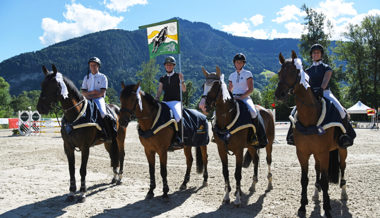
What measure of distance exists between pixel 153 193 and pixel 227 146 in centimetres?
196

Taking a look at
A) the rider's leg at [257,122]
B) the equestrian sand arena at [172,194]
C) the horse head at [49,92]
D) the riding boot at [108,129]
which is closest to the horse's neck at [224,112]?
the rider's leg at [257,122]

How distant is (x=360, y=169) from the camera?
8367 mm

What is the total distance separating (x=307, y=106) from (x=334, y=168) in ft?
6.04

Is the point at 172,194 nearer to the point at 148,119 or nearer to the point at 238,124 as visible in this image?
the point at 148,119

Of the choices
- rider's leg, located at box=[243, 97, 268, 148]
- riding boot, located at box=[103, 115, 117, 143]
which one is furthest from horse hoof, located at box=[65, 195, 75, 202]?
rider's leg, located at box=[243, 97, 268, 148]

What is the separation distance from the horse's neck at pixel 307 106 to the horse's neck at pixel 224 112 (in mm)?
1271

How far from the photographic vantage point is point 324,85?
4.92 metres

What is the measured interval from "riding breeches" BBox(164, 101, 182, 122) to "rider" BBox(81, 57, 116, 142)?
145cm

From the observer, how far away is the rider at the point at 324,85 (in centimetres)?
478

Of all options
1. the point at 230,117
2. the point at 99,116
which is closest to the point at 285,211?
the point at 230,117

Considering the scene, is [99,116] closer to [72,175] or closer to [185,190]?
[72,175]

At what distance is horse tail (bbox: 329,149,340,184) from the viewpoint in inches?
216

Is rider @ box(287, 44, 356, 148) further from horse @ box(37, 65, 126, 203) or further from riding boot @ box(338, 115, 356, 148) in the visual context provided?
horse @ box(37, 65, 126, 203)

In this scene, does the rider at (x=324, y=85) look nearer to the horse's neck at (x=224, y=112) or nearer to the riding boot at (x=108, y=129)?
the horse's neck at (x=224, y=112)
